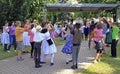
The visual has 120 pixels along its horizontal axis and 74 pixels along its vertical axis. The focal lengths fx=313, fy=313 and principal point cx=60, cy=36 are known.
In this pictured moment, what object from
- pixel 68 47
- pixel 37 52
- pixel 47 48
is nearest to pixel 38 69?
pixel 37 52

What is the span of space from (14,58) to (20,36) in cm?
146

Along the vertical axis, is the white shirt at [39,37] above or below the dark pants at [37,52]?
above

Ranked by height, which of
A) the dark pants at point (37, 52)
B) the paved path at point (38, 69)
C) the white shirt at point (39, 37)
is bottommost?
the paved path at point (38, 69)

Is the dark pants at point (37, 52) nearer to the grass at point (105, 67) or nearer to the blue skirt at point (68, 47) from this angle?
the blue skirt at point (68, 47)

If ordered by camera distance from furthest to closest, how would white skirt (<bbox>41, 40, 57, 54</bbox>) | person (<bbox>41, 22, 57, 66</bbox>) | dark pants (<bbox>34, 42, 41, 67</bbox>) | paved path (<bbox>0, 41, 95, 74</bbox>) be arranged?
white skirt (<bbox>41, 40, 57, 54</bbox>) < person (<bbox>41, 22, 57, 66</bbox>) < dark pants (<bbox>34, 42, 41, 67</bbox>) < paved path (<bbox>0, 41, 95, 74</bbox>)

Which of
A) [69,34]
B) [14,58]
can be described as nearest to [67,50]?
[69,34]

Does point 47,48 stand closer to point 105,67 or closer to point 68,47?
point 68,47

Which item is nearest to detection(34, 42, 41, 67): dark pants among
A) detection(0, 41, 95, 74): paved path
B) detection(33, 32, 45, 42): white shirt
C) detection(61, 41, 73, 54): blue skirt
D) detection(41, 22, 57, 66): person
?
detection(33, 32, 45, 42): white shirt

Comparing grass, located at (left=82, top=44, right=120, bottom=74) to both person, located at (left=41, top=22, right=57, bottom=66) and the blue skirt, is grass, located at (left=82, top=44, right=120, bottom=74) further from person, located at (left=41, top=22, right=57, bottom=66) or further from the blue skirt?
person, located at (left=41, top=22, right=57, bottom=66)

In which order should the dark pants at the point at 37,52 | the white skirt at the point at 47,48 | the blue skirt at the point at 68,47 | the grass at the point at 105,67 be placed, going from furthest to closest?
the blue skirt at the point at 68,47 → the white skirt at the point at 47,48 → the dark pants at the point at 37,52 → the grass at the point at 105,67

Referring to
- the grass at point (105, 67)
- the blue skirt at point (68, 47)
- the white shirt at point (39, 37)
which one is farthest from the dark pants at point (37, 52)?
the grass at point (105, 67)

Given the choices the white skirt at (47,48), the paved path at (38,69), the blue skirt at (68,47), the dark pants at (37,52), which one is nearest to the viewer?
the paved path at (38,69)

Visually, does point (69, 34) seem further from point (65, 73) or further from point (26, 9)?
point (26, 9)

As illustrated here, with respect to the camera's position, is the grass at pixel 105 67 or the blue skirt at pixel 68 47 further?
the blue skirt at pixel 68 47
